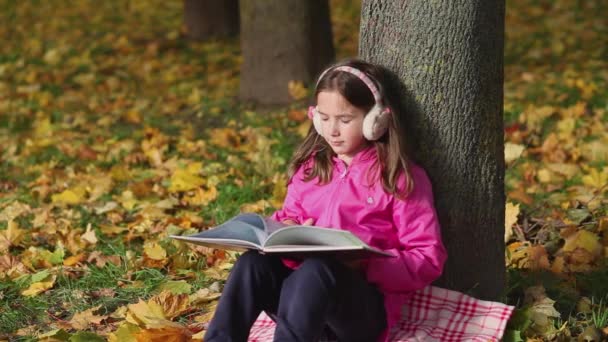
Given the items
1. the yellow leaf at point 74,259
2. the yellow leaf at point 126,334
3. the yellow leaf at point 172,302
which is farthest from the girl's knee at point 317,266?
the yellow leaf at point 74,259

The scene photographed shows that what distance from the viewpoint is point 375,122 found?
2951mm

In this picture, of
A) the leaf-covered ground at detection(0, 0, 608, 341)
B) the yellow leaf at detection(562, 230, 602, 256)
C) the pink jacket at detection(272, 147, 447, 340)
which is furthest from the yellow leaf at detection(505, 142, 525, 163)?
the pink jacket at detection(272, 147, 447, 340)

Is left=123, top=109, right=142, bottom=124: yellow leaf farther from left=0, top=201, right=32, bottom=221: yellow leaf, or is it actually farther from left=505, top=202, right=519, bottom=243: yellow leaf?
left=505, top=202, right=519, bottom=243: yellow leaf

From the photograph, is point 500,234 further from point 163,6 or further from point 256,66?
point 163,6

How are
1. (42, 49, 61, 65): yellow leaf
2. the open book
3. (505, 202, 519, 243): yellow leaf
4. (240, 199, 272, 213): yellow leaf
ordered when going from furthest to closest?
(42, 49, 61, 65): yellow leaf → (240, 199, 272, 213): yellow leaf → (505, 202, 519, 243): yellow leaf → the open book

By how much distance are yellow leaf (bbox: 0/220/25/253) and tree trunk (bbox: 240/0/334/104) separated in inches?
104

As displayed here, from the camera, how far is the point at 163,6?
38.5 ft

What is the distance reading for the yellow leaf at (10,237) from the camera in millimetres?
4152

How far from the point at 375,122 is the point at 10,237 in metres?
2.03

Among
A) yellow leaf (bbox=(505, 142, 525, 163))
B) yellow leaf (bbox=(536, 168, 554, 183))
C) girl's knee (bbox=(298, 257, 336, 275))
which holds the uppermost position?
girl's knee (bbox=(298, 257, 336, 275))

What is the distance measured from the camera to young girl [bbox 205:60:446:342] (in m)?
2.72

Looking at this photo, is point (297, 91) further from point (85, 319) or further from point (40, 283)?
point (85, 319)

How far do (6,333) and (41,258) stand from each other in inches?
27.3

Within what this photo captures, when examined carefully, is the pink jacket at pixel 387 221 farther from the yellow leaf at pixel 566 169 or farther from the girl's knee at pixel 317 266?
the yellow leaf at pixel 566 169
